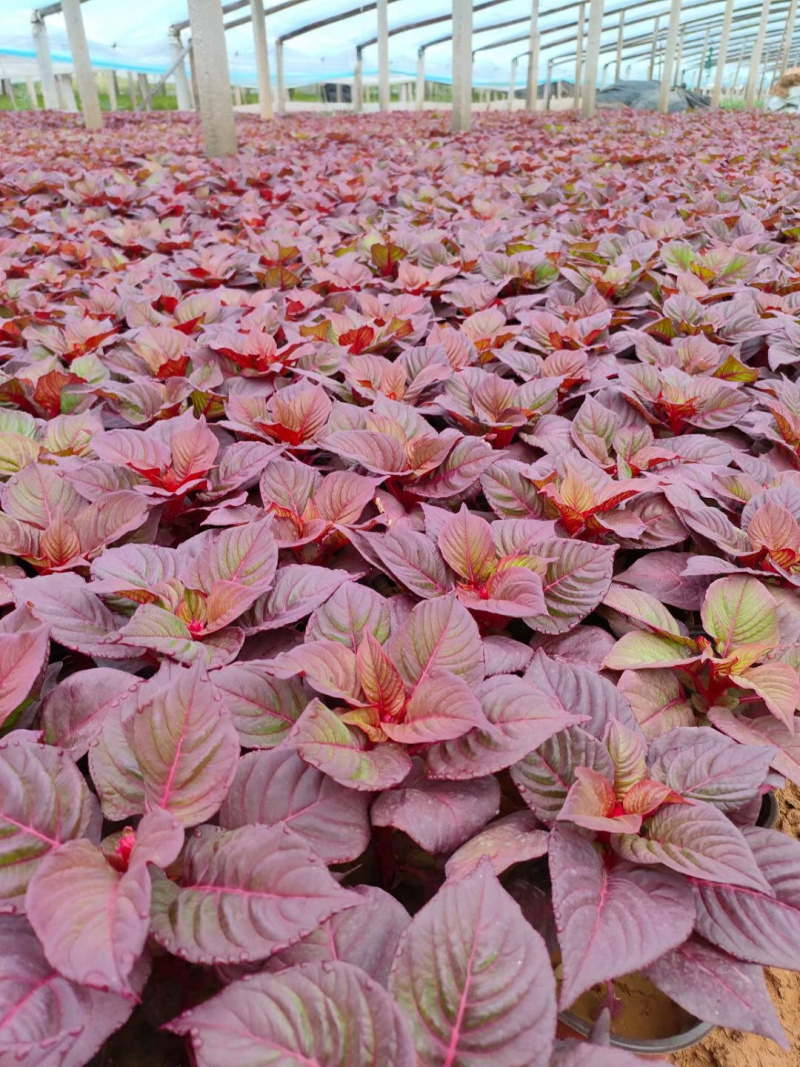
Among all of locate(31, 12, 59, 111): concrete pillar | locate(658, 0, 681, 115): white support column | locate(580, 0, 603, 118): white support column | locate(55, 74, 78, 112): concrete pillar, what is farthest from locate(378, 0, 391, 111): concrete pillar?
locate(31, 12, 59, 111): concrete pillar

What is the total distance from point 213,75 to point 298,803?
23.5 feet

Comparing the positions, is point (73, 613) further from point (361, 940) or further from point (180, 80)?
point (180, 80)

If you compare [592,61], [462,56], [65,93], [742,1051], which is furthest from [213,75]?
[65,93]

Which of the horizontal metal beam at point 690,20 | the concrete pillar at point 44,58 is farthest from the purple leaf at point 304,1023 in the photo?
the horizontal metal beam at point 690,20

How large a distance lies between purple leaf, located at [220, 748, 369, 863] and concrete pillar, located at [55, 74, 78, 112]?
20.2 metres

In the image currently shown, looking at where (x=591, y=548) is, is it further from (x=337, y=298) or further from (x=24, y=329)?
(x=24, y=329)

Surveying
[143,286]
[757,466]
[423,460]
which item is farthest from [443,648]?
[143,286]

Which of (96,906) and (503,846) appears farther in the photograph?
(503,846)

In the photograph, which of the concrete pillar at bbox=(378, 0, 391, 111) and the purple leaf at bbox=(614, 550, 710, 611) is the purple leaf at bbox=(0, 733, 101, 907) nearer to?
the purple leaf at bbox=(614, 550, 710, 611)

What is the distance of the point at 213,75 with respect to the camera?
6473 millimetres

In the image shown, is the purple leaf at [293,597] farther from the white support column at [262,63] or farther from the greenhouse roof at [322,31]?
the greenhouse roof at [322,31]

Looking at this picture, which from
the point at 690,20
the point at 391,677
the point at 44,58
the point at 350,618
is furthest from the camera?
the point at 690,20

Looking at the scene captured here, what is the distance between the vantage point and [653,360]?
220 centimetres

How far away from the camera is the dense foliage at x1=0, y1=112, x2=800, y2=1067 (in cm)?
74
